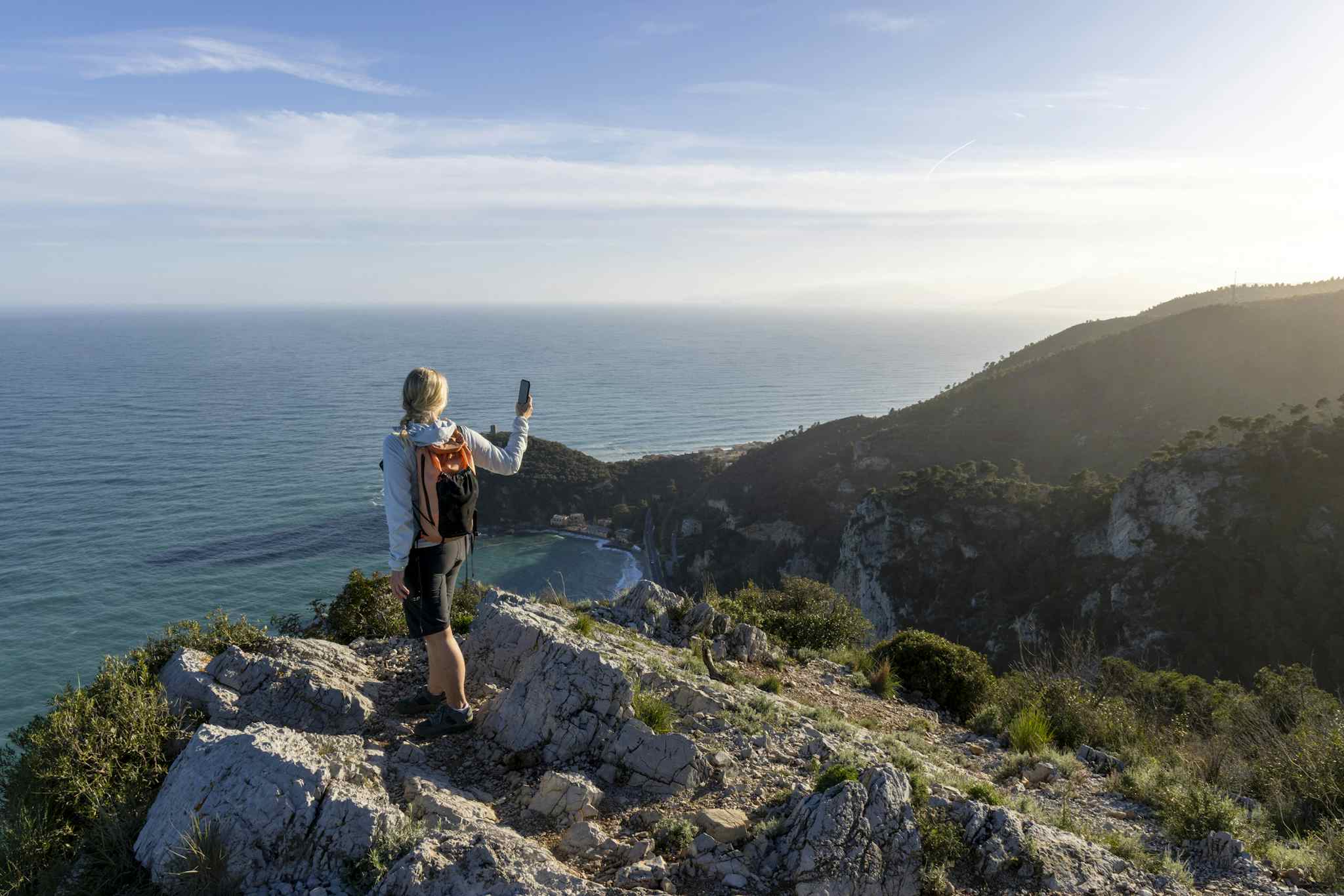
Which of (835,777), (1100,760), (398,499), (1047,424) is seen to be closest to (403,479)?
(398,499)

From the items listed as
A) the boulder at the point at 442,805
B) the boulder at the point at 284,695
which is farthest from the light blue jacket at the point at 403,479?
the boulder at the point at 284,695

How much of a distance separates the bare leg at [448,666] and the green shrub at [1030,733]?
20.3 feet

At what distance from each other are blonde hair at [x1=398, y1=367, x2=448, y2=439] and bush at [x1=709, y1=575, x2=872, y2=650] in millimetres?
8226

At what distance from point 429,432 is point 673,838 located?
317 cm

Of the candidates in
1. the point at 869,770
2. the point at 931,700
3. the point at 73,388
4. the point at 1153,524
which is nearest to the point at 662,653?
the point at 869,770

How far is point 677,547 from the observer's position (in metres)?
60.0

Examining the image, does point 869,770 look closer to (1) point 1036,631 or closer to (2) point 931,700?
(2) point 931,700

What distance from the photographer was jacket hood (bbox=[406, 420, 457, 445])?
4867 millimetres

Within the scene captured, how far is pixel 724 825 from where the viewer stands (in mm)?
4758

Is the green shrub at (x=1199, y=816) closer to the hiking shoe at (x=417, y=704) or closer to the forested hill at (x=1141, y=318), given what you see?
the hiking shoe at (x=417, y=704)

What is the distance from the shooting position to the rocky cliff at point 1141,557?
27562 mm

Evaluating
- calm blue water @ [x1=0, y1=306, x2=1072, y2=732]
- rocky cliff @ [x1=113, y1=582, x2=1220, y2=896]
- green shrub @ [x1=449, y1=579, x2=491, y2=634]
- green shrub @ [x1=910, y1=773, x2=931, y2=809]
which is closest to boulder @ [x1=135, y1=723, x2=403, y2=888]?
rocky cliff @ [x1=113, y1=582, x2=1220, y2=896]

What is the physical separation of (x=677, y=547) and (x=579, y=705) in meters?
54.6

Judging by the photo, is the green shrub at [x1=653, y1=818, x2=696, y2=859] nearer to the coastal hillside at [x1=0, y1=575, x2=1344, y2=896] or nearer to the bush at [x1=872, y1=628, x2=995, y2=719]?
the coastal hillside at [x1=0, y1=575, x2=1344, y2=896]
